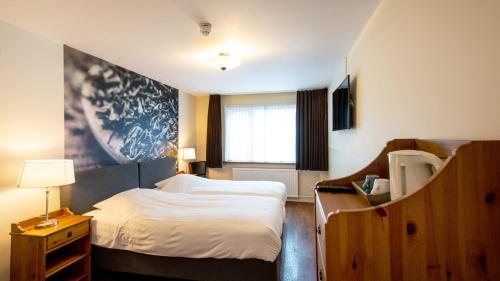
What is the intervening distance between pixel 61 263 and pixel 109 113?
173 cm

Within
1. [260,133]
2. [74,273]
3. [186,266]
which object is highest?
[260,133]

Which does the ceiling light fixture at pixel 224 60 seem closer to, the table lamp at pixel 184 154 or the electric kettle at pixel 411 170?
Answer: the electric kettle at pixel 411 170

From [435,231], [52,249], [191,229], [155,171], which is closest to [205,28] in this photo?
[191,229]

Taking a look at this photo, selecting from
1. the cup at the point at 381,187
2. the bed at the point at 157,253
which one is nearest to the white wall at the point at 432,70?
the cup at the point at 381,187

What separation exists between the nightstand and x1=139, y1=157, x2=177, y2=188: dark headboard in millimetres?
1156

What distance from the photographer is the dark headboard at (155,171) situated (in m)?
3.36

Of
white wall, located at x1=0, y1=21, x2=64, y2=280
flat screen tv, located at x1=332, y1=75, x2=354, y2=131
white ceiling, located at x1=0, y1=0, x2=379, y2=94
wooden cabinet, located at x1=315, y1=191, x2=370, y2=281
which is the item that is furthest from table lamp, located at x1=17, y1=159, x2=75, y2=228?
flat screen tv, located at x1=332, y1=75, x2=354, y2=131

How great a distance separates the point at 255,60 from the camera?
2.89 metres

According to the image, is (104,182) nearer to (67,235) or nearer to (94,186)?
(94,186)

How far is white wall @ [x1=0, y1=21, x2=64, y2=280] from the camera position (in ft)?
6.24

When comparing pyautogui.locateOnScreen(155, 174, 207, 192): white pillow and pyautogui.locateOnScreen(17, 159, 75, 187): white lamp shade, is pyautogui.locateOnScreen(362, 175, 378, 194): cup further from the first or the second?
pyautogui.locateOnScreen(155, 174, 207, 192): white pillow

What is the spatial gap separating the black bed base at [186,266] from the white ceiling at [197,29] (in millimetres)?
2042

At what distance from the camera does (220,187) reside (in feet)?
11.3

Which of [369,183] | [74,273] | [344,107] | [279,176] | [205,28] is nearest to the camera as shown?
[369,183]
